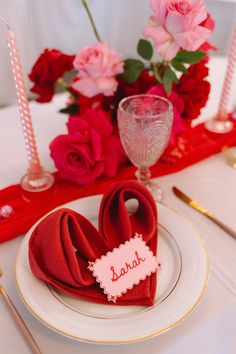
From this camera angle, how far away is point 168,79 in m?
0.70

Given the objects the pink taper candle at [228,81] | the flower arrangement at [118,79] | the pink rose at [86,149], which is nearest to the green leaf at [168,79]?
the flower arrangement at [118,79]

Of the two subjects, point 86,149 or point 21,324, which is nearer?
point 21,324

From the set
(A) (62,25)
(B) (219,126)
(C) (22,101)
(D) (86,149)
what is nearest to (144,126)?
→ (D) (86,149)

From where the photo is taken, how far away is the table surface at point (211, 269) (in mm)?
465

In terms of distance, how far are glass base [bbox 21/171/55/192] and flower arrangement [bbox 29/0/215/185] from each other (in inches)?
1.9

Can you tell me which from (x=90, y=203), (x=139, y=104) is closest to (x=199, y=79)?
(x=139, y=104)

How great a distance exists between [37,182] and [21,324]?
1.04ft

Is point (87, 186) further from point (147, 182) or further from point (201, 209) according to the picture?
point (201, 209)

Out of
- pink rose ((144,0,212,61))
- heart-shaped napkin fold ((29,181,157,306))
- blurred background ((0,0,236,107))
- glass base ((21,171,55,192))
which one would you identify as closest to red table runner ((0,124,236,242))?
glass base ((21,171,55,192))

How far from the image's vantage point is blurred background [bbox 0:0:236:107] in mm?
1080

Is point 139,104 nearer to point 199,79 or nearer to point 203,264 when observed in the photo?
point 199,79

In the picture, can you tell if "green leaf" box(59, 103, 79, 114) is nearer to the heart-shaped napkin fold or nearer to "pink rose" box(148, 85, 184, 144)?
"pink rose" box(148, 85, 184, 144)

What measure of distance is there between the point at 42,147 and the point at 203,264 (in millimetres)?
517

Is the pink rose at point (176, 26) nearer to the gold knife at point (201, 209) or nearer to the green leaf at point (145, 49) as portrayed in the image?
the green leaf at point (145, 49)
